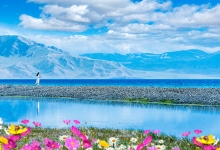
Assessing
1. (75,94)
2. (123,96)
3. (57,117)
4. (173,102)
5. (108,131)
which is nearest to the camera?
(108,131)

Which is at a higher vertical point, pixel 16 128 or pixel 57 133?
pixel 16 128

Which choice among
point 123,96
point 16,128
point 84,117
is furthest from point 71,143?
point 123,96

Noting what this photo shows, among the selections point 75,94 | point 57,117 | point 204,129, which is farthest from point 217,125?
point 75,94

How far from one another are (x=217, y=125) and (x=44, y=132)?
14.5m

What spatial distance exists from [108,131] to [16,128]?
11882 mm

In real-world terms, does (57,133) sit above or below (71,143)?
below

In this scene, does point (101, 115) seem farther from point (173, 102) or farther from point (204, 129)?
point (173, 102)

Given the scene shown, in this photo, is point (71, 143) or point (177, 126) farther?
point (177, 126)

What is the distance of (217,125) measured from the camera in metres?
26.0

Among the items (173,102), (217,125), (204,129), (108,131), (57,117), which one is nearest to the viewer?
(108,131)

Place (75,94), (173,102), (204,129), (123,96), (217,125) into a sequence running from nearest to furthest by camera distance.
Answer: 1. (204,129)
2. (217,125)
3. (173,102)
4. (123,96)
5. (75,94)

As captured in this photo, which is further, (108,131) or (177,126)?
(177,126)

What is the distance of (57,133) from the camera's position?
1590 cm

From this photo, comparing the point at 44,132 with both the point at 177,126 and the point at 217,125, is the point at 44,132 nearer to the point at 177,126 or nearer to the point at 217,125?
the point at 177,126
